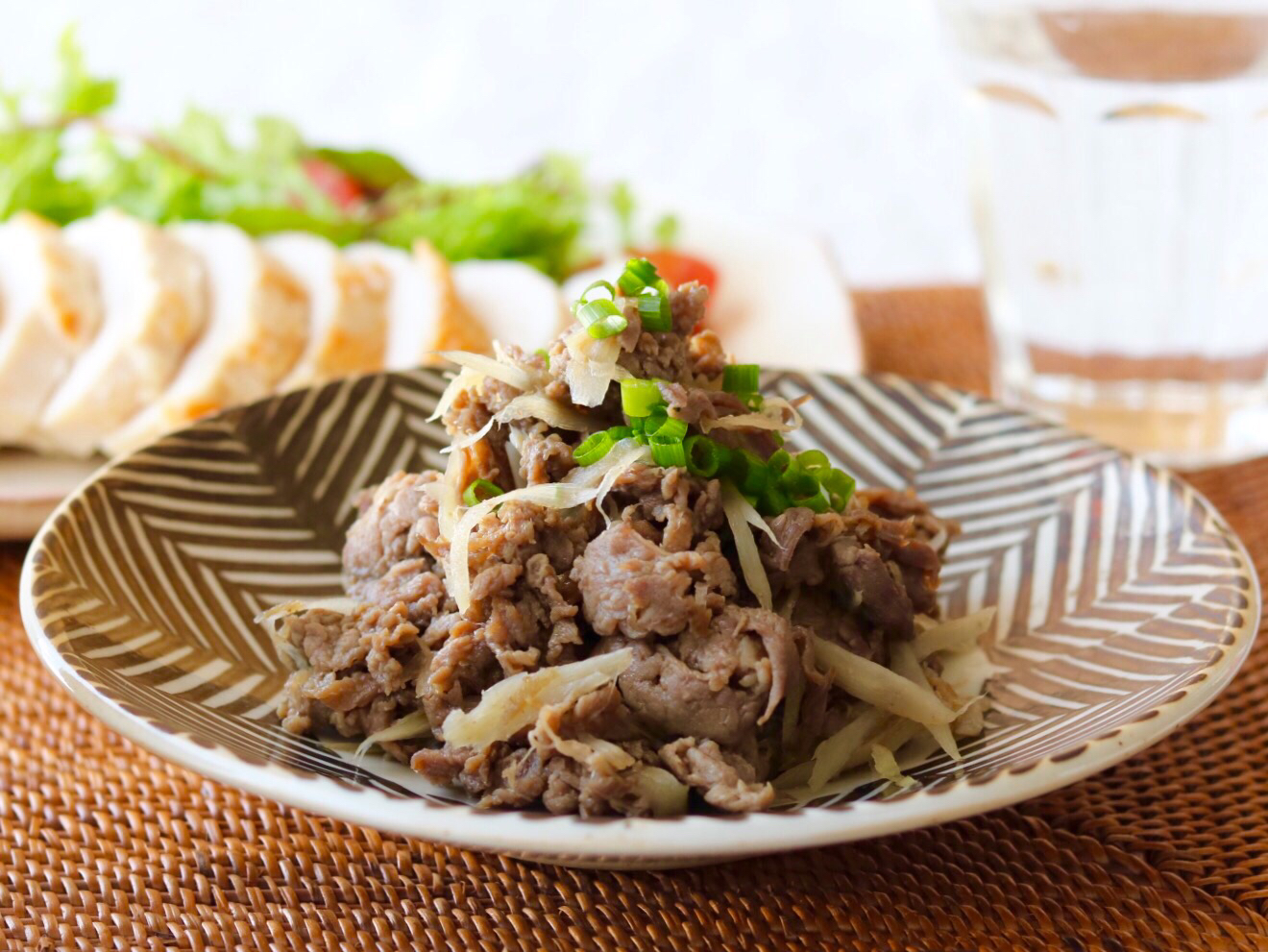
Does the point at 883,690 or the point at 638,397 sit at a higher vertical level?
the point at 638,397

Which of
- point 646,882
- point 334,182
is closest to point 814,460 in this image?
point 646,882

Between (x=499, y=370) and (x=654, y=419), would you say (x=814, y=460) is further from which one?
(x=499, y=370)

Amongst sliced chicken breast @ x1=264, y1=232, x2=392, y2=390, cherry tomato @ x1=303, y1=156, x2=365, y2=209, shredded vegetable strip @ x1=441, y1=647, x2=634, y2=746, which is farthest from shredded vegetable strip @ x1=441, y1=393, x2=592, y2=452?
cherry tomato @ x1=303, y1=156, x2=365, y2=209

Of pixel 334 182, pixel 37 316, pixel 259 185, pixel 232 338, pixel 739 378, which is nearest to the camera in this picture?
pixel 739 378

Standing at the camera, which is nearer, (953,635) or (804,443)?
(953,635)

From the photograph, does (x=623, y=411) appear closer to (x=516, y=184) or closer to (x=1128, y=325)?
(x=1128, y=325)

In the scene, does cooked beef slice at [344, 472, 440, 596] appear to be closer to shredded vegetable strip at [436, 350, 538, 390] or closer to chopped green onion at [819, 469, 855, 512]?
shredded vegetable strip at [436, 350, 538, 390]

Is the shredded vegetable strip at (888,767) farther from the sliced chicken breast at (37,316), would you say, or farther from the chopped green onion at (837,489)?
the sliced chicken breast at (37,316)

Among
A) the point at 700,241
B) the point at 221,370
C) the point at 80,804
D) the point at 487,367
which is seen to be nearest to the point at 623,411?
the point at 487,367
